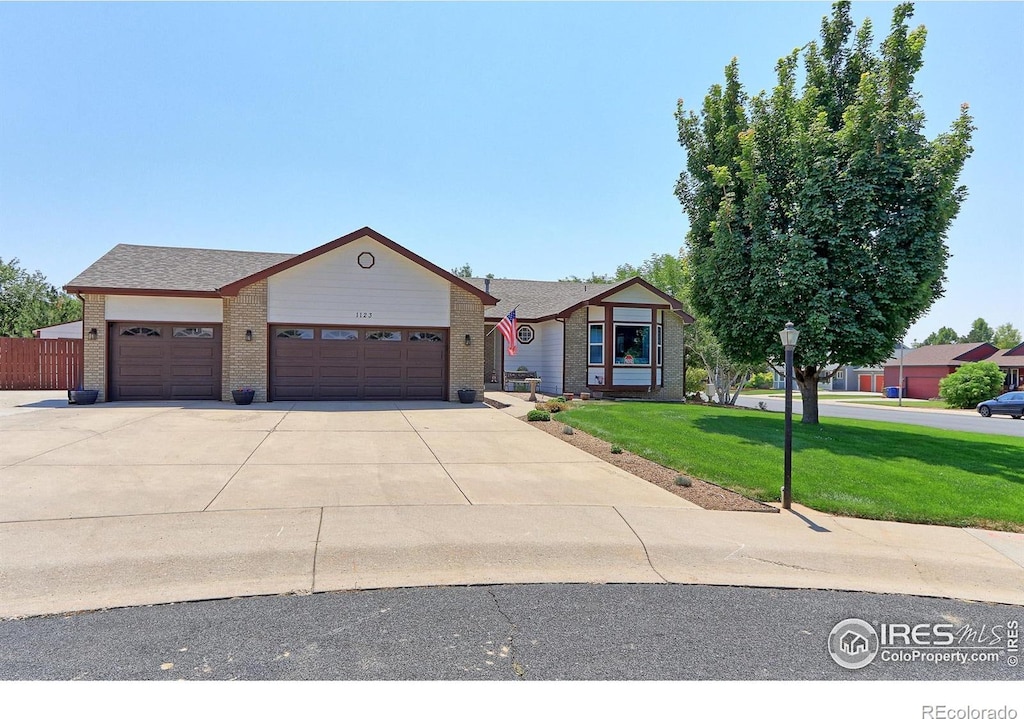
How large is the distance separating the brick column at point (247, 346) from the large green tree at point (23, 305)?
105ft

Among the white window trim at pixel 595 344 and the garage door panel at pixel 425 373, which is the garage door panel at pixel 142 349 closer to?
the garage door panel at pixel 425 373

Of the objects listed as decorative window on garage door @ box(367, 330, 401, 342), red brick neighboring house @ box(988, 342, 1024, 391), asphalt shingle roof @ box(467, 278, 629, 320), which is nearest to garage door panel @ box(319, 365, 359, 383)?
decorative window on garage door @ box(367, 330, 401, 342)

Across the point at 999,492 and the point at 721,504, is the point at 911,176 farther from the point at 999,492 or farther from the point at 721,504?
the point at 721,504

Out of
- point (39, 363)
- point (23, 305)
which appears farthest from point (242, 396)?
point (23, 305)

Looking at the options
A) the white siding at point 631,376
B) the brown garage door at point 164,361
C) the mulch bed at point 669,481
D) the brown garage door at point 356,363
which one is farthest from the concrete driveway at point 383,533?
the white siding at point 631,376

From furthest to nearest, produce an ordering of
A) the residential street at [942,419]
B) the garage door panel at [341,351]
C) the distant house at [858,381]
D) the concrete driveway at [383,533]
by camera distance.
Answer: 1. the distant house at [858,381]
2. the residential street at [942,419]
3. the garage door panel at [341,351]
4. the concrete driveway at [383,533]

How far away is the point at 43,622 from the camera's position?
3963 millimetres

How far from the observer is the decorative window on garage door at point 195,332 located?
60.3ft

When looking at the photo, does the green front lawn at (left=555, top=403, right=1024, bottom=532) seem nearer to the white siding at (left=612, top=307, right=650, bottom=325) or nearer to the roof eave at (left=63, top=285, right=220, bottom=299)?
the white siding at (left=612, top=307, right=650, bottom=325)

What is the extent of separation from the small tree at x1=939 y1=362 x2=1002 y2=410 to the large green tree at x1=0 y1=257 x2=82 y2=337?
6125cm

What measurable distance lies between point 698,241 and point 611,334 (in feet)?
25.4

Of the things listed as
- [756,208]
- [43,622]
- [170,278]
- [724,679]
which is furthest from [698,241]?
[170,278]

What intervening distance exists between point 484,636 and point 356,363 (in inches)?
622

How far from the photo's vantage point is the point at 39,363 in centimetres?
2284
